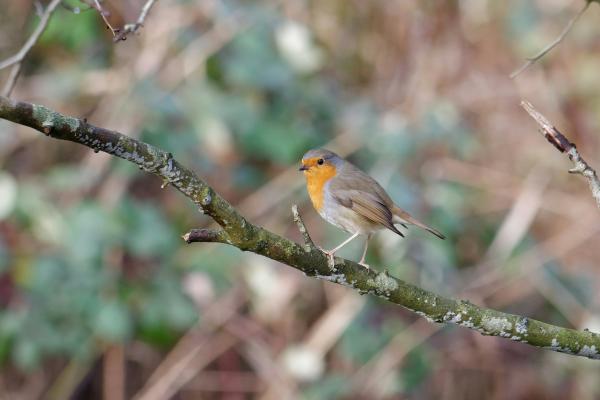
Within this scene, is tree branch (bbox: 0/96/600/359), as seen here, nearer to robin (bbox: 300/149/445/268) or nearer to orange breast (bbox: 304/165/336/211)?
robin (bbox: 300/149/445/268)

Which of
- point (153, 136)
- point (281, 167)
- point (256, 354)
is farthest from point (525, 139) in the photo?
point (153, 136)

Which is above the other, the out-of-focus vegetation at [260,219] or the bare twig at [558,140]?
the out-of-focus vegetation at [260,219]

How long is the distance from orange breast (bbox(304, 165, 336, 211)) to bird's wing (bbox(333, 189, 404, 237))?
0.08 m

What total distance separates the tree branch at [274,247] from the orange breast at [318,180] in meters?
1.13

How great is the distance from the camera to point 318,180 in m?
3.30

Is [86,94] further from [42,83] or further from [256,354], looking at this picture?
[256,354]

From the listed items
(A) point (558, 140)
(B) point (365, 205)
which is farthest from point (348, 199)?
(A) point (558, 140)

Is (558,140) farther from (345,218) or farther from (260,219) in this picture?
(260,219)

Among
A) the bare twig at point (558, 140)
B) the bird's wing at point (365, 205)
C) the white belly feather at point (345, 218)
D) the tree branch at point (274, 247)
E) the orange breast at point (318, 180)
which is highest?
the orange breast at point (318, 180)

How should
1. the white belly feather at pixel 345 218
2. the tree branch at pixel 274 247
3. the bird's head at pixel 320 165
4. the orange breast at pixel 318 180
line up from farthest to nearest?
the bird's head at pixel 320 165 → the orange breast at pixel 318 180 → the white belly feather at pixel 345 218 → the tree branch at pixel 274 247

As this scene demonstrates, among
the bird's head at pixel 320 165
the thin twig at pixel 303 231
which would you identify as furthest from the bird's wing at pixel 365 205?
the thin twig at pixel 303 231

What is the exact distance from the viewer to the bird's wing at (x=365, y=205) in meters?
3.11

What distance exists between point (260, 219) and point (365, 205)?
161 cm

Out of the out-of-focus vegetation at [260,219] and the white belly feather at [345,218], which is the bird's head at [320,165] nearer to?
the white belly feather at [345,218]
